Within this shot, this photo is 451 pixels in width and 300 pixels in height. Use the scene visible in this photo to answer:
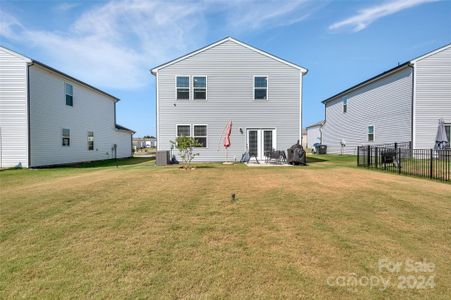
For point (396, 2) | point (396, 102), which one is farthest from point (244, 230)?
point (396, 102)

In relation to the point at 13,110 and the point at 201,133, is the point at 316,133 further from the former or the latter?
the point at 13,110

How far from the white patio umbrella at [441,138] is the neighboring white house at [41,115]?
23801 mm

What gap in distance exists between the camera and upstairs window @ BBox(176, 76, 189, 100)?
16.0 metres

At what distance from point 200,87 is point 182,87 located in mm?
1159

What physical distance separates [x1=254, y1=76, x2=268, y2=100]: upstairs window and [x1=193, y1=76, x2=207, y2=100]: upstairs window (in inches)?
130

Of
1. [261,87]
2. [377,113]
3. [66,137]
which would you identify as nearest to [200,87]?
[261,87]

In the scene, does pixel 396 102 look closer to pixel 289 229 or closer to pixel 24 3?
pixel 289 229

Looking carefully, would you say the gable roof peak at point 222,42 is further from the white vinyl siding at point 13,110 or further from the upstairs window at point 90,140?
the upstairs window at point 90,140

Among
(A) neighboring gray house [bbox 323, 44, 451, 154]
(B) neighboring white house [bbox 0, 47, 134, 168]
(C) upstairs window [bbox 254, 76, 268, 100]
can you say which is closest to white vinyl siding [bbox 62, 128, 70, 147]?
(B) neighboring white house [bbox 0, 47, 134, 168]

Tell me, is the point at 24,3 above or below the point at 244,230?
above

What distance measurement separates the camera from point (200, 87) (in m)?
16.1

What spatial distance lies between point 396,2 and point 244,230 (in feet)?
44.2

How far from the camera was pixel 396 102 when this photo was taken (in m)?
17.3

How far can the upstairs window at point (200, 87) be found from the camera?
1608 centimetres
